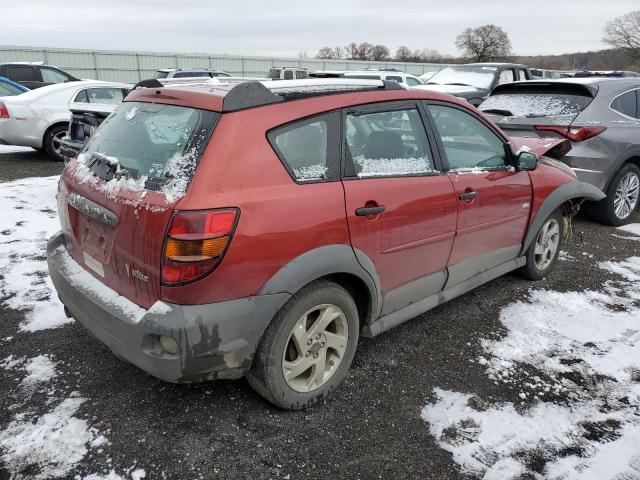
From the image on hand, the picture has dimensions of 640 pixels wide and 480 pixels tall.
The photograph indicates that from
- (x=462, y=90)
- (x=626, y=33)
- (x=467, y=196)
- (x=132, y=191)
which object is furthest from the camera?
(x=626, y=33)

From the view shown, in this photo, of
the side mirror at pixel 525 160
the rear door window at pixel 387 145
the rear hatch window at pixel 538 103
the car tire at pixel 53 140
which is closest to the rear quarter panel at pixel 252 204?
the rear door window at pixel 387 145

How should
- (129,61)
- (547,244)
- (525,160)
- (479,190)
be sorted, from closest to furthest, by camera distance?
(479,190), (525,160), (547,244), (129,61)

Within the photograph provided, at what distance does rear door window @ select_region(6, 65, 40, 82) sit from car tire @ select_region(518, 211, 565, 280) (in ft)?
50.9

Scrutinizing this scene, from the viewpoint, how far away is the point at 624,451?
8.04 feet

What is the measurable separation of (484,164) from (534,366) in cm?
143

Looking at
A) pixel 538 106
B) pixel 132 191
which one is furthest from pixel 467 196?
pixel 538 106

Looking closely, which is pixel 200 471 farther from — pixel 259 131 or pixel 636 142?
A: pixel 636 142

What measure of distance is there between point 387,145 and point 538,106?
13.3 feet

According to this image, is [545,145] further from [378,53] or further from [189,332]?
[378,53]

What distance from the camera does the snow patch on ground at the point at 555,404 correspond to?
2.39 meters

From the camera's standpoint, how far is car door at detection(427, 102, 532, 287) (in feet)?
10.8

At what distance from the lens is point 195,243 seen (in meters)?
2.13

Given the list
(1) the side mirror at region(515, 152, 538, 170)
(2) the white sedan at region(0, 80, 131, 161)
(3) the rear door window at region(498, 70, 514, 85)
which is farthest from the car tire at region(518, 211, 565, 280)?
(3) the rear door window at region(498, 70, 514, 85)

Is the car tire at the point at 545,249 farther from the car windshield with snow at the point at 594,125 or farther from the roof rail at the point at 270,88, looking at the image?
the roof rail at the point at 270,88
